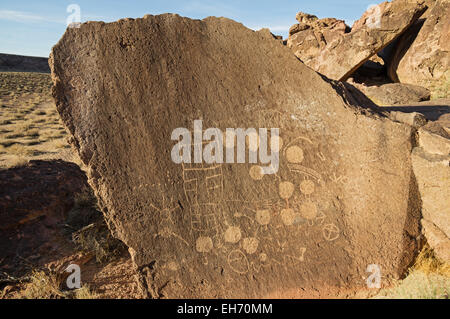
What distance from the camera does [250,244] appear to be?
2.55m

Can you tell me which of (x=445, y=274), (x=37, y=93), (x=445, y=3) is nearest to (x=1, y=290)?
(x=445, y=274)

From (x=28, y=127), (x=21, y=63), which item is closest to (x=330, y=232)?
(x=28, y=127)

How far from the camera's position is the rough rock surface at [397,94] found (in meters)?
8.06

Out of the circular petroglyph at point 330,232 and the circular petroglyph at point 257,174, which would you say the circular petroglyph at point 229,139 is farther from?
the circular petroglyph at point 330,232

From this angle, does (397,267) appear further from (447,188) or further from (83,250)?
(83,250)

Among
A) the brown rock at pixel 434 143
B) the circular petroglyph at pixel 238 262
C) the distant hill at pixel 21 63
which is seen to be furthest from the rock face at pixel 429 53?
the distant hill at pixel 21 63

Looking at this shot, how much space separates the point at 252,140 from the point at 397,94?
7.29 metres

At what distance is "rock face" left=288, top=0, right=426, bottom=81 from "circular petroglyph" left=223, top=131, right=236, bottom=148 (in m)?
8.39

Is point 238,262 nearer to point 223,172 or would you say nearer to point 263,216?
point 263,216

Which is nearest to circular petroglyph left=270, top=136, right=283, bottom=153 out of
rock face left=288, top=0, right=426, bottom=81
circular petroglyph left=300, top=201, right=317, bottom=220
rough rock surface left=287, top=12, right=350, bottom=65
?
circular petroglyph left=300, top=201, right=317, bottom=220

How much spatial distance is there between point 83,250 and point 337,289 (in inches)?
108

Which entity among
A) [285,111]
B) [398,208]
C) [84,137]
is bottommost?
[398,208]

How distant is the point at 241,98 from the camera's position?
2.63 m

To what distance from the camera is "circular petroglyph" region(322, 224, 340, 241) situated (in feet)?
8.32
